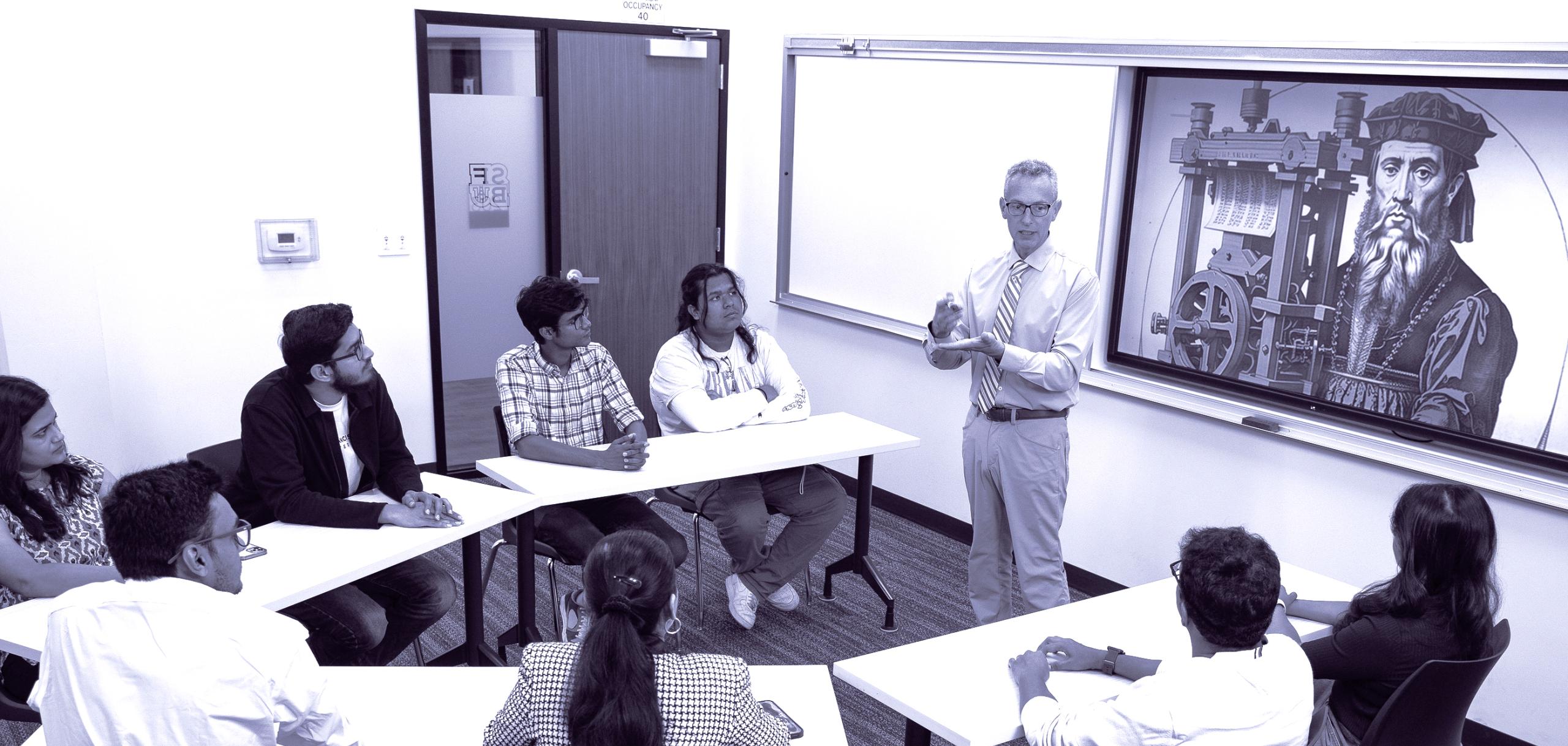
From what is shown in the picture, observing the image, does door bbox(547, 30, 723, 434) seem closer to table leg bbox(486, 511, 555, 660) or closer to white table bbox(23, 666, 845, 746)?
table leg bbox(486, 511, 555, 660)

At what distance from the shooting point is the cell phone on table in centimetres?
205

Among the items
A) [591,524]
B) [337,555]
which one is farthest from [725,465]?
[337,555]

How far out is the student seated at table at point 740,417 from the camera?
3.92 meters

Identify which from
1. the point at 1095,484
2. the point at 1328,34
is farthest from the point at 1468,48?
the point at 1095,484

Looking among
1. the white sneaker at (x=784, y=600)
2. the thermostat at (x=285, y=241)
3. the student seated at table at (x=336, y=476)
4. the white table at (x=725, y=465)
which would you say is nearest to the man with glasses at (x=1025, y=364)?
the white table at (x=725, y=465)

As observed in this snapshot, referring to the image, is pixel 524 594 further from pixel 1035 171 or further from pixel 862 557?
pixel 1035 171

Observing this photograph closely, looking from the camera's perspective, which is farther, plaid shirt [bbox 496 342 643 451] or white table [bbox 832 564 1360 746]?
plaid shirt [bbox 496 342 643 451]

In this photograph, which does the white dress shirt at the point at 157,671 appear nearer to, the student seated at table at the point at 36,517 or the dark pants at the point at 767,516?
the student seated at table at the point at 36,517

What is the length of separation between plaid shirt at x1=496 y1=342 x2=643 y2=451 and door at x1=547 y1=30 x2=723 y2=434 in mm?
1617

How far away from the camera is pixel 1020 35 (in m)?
4.29

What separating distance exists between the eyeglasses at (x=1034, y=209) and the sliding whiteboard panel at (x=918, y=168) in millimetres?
754

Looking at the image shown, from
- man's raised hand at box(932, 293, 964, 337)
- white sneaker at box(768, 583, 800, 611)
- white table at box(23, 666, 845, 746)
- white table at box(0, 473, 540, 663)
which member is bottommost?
white sneaker at box(768, 583, 800, 611)

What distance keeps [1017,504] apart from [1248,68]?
63.9 inches

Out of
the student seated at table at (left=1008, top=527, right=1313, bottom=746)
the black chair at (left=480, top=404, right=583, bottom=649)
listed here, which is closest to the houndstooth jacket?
the student seated at table at (left=1008, top=527, right=1313, bottom=746)
